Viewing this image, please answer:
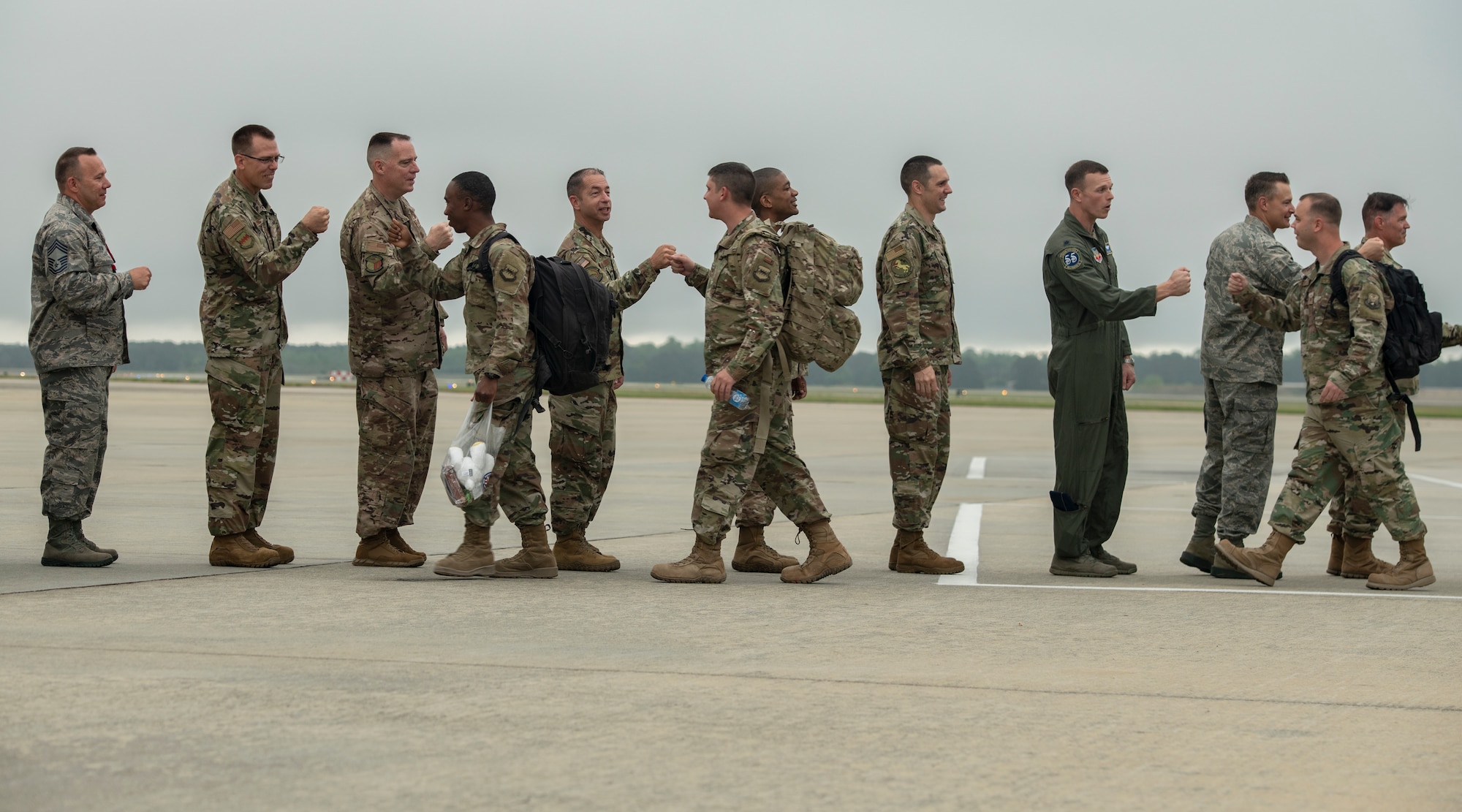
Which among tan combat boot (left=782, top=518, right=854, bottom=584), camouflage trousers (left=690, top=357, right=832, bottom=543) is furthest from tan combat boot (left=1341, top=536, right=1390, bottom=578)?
camouflage trousers (left=690, top=357, right=832, bottom=543)

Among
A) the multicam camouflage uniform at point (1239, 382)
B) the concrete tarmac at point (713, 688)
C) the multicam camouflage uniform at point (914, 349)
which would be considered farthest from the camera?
the multicam camouflage uniform at point (1239, 382)

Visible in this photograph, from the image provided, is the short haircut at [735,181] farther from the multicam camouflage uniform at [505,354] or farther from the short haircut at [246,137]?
the short haircut at [246,137]

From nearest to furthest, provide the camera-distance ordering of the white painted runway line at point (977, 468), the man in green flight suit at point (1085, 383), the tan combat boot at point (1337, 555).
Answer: the man in green flight suit at point (1085, 383), the tan combat boot at point (1337, 555), the white painted runway line at point (977, 468)

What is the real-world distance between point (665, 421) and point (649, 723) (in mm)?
30103

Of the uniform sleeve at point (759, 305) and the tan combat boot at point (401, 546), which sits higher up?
the uniform sleeve at point (759, 305)

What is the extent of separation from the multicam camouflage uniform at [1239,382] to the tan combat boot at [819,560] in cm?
215

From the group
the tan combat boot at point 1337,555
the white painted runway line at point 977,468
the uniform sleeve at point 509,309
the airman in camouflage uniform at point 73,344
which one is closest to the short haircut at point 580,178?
the uniform sleeve at point 509,309

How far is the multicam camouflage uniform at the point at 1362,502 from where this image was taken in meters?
7.55

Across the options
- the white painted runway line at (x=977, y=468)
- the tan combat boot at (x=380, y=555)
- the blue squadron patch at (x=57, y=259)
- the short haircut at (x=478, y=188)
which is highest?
the short haircut at (x=478, y=188)

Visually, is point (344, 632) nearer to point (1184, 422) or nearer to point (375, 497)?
point (375, 497)

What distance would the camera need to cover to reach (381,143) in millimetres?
7781

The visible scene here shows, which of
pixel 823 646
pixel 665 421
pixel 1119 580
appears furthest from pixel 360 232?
pixel 665 421

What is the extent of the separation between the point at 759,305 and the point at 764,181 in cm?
95

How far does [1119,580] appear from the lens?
7.68 m
